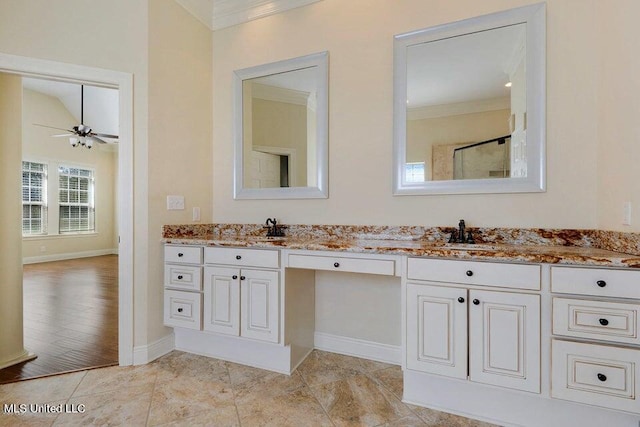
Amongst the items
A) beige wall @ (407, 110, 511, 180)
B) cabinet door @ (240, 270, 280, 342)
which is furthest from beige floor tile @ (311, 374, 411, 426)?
beige wall @ (407, 110, 511, 180)

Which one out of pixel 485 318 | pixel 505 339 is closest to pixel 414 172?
pixel 485 318

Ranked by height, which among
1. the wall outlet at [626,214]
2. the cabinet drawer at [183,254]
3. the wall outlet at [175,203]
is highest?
the wall outlet at [175,203]

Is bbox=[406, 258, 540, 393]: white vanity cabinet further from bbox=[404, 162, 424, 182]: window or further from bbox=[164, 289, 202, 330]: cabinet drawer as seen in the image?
bbox=[164, 289, 202, 330]: cabinet drawer

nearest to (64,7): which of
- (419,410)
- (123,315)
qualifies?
(123,315)

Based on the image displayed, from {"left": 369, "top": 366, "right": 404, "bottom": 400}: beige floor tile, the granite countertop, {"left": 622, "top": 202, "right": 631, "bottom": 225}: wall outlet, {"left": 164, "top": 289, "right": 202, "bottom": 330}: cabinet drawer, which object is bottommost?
{"left": 369, "top": 366, "right": 404, "bottom": 400}: beige floor tile

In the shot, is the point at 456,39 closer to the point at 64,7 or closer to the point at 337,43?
the point at 337,43

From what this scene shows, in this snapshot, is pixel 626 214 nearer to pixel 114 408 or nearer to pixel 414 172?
pixel 414 172

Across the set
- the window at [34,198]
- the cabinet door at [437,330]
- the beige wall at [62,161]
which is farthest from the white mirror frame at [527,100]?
the window at [34,198]

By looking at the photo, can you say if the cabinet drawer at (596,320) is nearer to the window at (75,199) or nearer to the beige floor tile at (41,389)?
the beige floor tile at (41,389)

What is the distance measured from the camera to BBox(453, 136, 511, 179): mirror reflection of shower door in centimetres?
206

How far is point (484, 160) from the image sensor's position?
211cm

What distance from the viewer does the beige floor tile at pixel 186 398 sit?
1737mm

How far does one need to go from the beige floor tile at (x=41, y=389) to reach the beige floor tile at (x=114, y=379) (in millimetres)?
58

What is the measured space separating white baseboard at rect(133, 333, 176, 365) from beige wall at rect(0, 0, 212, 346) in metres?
0.04
